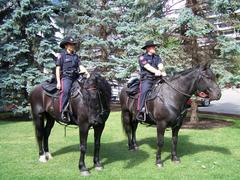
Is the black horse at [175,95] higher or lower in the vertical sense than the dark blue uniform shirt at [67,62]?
lower

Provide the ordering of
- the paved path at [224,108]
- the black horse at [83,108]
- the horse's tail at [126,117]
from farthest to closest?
the paved path at [224,108]
the horse's tail at [126,117]
the black horse at [83,108]

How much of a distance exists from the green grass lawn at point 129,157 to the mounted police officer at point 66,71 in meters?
1.34

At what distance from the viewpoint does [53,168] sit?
792cm

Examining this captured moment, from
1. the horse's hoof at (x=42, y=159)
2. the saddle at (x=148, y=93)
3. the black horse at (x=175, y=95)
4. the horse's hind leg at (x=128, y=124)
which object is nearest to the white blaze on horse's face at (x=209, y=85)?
the black horse at (x=175, y=95)

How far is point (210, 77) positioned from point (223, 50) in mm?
5565

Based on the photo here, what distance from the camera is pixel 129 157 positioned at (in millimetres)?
8930

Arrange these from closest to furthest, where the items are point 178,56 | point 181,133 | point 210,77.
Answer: point 210,77, point 181,133, point 178,56

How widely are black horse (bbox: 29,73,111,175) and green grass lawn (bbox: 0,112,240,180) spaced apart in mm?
506

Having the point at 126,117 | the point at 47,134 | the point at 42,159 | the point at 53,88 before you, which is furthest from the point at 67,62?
the point at 126,117

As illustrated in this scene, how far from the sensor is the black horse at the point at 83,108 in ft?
23.1

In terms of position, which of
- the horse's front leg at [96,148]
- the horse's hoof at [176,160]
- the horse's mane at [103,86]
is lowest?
the horse's hoof at [176,160]

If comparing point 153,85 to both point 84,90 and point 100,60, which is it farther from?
point 100,60

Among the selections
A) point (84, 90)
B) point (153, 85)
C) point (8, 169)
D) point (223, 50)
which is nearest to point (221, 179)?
point (153, 85)

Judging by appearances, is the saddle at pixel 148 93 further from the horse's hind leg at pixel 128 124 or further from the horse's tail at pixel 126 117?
the horse's hind leg at pixel 128 124
